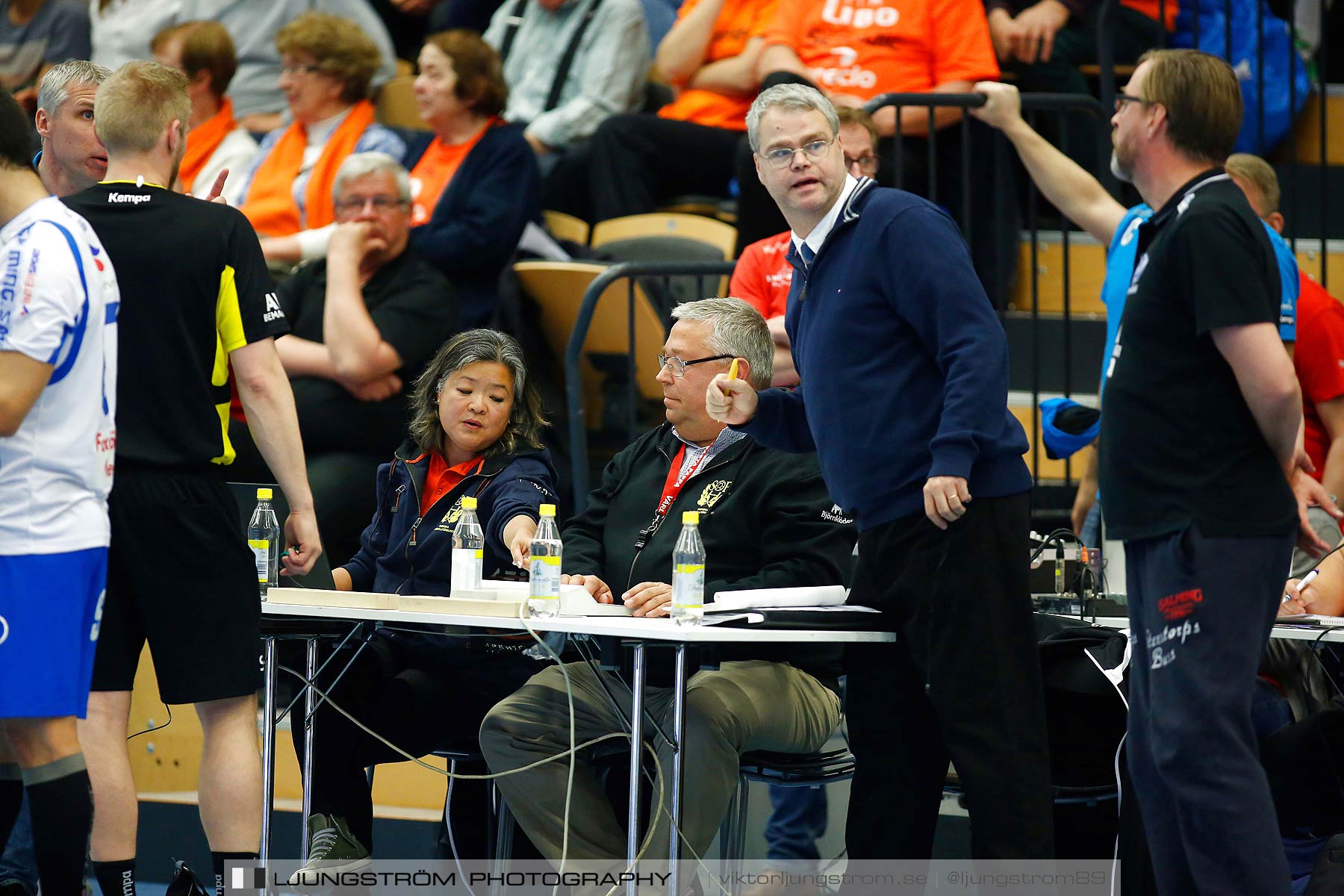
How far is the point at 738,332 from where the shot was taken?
3.40 m

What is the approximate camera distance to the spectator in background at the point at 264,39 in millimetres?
6273

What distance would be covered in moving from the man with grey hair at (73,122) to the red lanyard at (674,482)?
4.57 ft

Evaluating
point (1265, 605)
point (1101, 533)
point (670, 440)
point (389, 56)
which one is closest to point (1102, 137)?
point (1101, 533)

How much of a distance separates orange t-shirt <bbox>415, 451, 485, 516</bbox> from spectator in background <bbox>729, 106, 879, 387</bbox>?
2.96 ft

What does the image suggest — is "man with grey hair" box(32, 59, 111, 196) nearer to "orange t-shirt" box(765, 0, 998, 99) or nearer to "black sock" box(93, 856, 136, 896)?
"black sock" box(93, 856, 136, 896)

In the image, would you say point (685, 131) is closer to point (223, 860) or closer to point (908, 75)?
point (908, 75)

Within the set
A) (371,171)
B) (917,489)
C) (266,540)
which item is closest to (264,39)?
(371,171)

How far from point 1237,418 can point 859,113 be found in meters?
1.99

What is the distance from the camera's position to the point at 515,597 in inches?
122

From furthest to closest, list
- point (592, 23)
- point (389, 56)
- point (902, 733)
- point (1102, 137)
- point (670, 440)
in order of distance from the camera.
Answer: point (389, 56)
point (592, 23)
point (1102, 137)
point (670, 440)
point (902, 733)

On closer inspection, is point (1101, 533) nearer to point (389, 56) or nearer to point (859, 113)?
point (859, 113)

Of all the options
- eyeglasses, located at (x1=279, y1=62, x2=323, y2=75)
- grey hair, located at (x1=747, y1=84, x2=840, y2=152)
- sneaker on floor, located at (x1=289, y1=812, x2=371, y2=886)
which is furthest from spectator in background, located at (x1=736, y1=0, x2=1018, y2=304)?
sneaker on floor, located at (x1=289, y1=812, x2=371, y2=886)

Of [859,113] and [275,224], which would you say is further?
[275,224]

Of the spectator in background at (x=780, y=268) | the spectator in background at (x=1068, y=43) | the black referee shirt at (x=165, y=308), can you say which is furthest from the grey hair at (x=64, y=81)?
the spectator in background at (x=1068, y=43)
